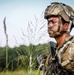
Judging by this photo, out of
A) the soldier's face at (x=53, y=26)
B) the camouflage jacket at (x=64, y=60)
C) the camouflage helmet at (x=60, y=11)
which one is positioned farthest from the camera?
the camouflage helmet at (x=60, y=11)

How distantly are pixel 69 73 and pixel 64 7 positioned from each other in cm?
135

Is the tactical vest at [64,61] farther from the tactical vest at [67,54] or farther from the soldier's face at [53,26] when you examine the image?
the soldier's face at [53,26]

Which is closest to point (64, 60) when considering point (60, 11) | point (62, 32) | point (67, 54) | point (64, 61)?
point (64, 61)

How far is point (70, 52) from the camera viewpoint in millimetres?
4914

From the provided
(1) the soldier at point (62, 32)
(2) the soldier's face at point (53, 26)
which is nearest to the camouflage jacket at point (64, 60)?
(1) the soldier at point (62, 32)

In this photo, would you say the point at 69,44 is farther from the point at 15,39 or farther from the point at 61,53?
the point at 15,39

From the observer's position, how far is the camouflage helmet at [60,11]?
538 cm

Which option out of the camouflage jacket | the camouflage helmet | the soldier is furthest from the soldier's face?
the camouflage jacket

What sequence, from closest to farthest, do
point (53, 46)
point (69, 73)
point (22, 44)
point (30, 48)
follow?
point (30, 48) < point (22, 44) < point (69, 73) < point (53, 46)

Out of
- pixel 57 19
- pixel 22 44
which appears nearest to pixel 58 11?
pixel 57 19

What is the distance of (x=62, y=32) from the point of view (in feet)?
17.3

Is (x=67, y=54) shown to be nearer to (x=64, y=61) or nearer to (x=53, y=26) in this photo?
(x=64, y=61)

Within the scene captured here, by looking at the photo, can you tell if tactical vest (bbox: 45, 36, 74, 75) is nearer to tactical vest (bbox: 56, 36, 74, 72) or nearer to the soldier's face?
tactical vest (bbox: 56, 36, 74, 72)

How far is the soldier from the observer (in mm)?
4929
